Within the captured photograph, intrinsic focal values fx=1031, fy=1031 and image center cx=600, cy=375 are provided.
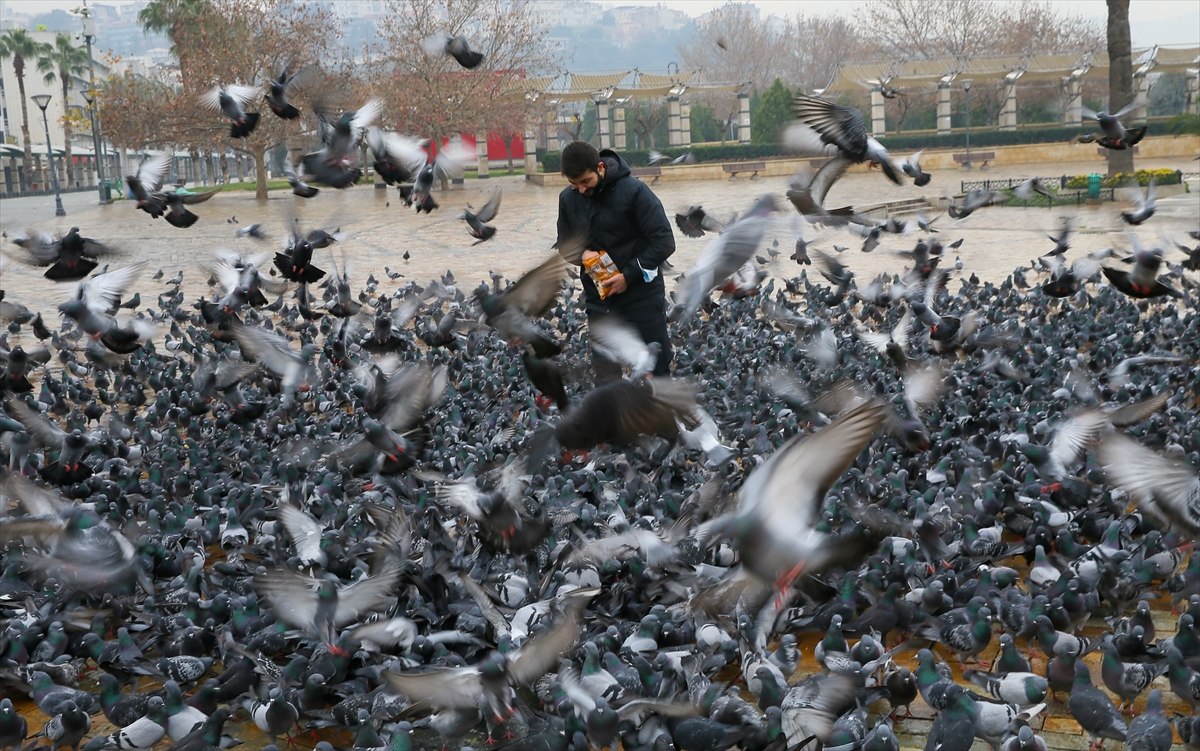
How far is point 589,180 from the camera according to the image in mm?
5504

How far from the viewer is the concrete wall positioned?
37625 millimetres

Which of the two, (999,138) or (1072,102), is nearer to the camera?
(999,138)

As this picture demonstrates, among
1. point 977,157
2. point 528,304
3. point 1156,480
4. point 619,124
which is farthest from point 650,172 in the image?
point 1156,480

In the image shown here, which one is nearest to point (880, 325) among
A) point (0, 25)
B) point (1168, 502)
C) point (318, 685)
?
point (1168, 502)

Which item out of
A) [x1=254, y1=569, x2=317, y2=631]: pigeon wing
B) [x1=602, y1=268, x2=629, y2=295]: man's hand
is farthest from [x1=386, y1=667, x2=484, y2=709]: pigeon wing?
[x1=602, y1=268, x2=629, y2=295]: man's hand

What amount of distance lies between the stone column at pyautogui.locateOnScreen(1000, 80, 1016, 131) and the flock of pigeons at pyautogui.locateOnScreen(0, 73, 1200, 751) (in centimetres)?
4335

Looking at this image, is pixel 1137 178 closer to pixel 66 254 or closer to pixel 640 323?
pixel 640 323

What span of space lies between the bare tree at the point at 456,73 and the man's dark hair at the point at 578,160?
91.7ft

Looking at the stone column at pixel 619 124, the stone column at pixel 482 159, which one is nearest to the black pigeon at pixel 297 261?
the stone column at pixel 482 159

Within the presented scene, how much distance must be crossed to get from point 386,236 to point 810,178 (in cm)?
1536

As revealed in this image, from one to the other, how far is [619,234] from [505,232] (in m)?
16.9

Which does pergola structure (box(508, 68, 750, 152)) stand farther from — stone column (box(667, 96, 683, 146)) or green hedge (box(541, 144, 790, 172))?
green hedge (box(541, 144, 790, 172))

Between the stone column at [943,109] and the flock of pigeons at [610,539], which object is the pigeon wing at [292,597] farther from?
the stone column at [943,109]

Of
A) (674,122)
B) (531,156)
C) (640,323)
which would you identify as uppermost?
(674,122)
